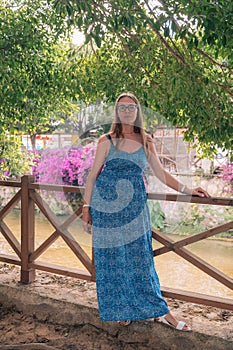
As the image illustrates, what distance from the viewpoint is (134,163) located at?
8.12ft

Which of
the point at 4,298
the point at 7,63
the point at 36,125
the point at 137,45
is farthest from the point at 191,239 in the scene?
the point at 36,125

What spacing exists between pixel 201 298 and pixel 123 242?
1.90 feet

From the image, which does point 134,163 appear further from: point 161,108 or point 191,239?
point 161,108

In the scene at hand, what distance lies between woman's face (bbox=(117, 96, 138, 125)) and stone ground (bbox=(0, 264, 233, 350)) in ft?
3.88

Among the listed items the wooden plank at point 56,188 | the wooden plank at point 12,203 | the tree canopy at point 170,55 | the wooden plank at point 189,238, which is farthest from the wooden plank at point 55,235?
the tree canopy at point 170,55

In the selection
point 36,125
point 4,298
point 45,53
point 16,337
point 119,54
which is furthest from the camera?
point 36,125

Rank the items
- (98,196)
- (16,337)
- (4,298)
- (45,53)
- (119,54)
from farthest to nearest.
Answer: (45,53) < (119,54) < (4,298) < (16,337) < (98,196)

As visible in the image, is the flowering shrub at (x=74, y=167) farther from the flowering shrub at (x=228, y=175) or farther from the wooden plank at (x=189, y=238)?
the wooden plank at (x=189, y=238)

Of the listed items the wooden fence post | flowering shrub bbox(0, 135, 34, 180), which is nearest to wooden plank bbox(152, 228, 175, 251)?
the wooden fence post

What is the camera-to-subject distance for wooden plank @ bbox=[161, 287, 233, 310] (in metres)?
2.55

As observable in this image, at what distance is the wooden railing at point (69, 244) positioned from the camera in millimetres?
2564

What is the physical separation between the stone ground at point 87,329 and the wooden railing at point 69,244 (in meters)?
0.13

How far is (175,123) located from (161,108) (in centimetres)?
17

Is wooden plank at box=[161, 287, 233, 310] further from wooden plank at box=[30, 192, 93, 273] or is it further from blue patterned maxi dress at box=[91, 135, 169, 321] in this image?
wooden plank at box=[30, 192, 93, 273]
